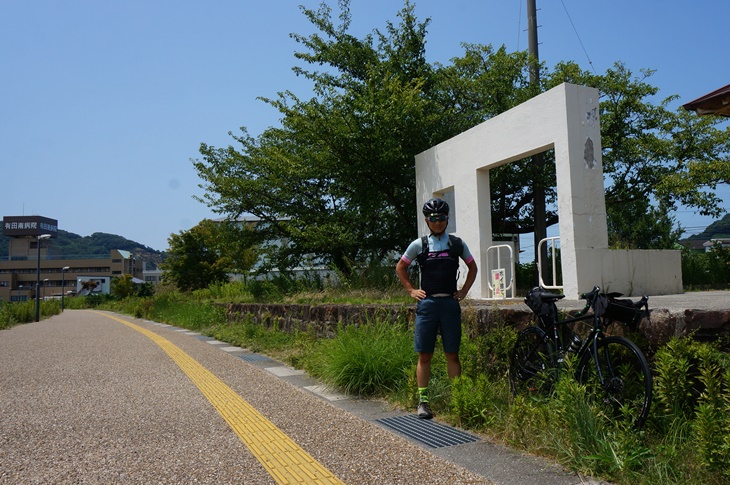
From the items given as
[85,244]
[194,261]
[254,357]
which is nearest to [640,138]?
[254,357]

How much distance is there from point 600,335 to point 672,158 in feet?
47.6

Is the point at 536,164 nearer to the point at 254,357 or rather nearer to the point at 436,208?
the point at 254,357

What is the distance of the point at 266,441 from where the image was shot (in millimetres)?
4125

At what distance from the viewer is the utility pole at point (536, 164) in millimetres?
14127

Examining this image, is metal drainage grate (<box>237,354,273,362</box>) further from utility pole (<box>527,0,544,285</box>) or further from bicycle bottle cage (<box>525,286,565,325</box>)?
utility pole (<box>527,0,544,285</box>)

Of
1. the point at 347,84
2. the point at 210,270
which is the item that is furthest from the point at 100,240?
the point at 347,84

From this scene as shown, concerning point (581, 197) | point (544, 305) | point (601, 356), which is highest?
point (581, 197)

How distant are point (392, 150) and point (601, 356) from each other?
8.30 meters

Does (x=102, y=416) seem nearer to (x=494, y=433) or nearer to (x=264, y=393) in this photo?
(x=264, y=393)

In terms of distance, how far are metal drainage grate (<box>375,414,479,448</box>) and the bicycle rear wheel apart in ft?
2.22

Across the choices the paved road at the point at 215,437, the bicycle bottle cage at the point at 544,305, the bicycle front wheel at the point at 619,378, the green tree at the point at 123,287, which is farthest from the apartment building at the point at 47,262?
the bicycle front wheel at the point at 619,378

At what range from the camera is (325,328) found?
8797mm

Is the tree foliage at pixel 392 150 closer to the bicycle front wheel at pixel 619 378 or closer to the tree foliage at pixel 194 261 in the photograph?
the bicycle front wheel at pixel 619 378

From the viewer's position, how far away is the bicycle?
3.44 meters
